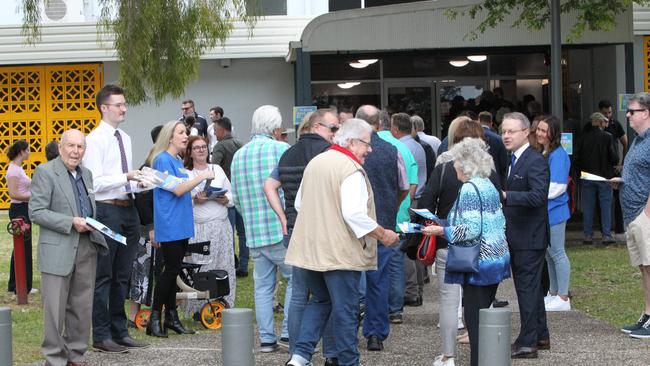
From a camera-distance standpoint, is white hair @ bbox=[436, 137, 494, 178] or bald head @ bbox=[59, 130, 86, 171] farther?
bald head @ bbox=[59, 130, 86, 171]

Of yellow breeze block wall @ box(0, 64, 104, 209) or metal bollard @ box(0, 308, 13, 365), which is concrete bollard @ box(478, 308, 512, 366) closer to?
metal bollard @ box(0, 308, 13, 365)

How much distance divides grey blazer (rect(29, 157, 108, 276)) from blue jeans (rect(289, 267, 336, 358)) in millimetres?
1604

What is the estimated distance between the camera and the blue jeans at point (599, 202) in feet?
55.2

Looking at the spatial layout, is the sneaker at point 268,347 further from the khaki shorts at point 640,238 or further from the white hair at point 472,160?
the khaki shorts at point 640,238

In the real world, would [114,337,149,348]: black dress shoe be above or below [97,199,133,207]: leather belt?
below

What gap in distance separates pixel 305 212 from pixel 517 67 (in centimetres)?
1721

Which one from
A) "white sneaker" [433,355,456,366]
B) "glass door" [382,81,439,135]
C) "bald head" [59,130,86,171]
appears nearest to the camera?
"bald head" [59,130,86,171]

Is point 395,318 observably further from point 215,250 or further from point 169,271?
point 169,271

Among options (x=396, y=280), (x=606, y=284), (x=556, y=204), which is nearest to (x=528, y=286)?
(x=396, y=280)

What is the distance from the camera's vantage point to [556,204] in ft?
36.3

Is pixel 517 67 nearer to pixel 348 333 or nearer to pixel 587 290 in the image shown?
pixel 587 290

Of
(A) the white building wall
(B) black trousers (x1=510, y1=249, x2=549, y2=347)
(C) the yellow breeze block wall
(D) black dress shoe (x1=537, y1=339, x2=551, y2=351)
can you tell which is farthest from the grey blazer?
(C) the yellow breeze block wall

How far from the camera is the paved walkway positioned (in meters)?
8.88

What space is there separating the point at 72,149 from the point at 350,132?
203cm
